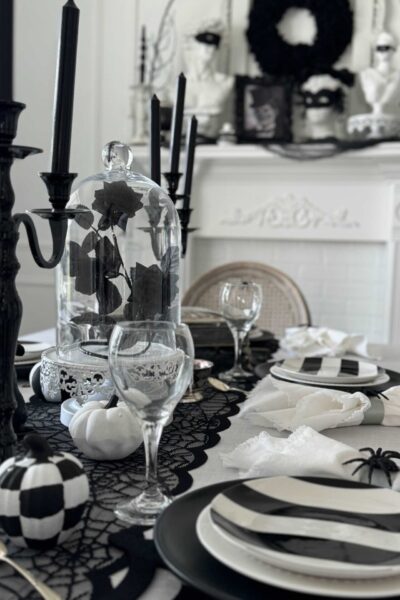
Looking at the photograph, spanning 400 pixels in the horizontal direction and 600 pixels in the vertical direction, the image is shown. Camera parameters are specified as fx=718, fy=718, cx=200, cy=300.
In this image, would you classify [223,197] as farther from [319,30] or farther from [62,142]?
[62,142]

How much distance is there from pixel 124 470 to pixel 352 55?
9.08ft

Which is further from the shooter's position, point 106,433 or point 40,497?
point 106,433

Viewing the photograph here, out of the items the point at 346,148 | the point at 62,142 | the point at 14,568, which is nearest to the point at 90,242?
the point at 62,142

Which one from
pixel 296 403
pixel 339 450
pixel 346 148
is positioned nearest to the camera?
pixel 339 450

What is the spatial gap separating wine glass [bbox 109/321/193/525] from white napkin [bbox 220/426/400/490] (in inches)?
4.7

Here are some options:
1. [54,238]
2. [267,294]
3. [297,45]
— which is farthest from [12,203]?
[297,45]

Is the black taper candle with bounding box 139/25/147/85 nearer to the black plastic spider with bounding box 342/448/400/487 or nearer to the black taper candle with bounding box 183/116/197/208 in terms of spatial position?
the black taper candle with bounding box 183/116/197/208

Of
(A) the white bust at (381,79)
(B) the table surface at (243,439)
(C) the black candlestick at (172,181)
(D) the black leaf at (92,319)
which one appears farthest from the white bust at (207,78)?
(B) the table surface at (243,439)

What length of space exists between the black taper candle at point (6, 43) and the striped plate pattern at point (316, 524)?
1.31 ft

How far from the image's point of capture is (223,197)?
3.30 metres

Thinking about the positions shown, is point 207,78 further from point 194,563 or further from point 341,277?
point 194,563

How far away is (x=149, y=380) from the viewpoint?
0.65m

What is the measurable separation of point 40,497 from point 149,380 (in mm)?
145

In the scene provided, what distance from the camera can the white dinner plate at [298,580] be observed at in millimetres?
482
